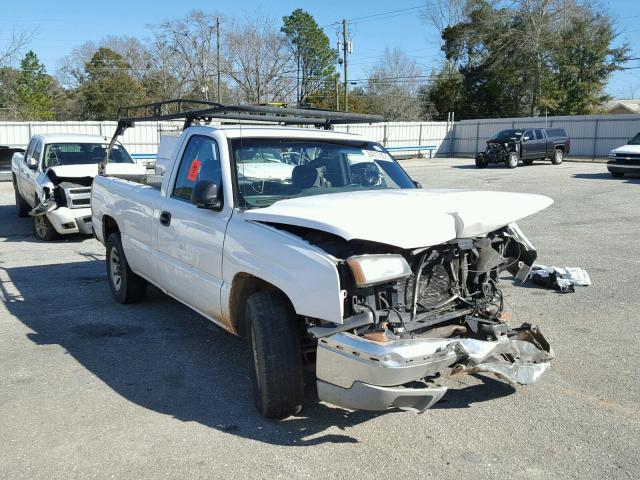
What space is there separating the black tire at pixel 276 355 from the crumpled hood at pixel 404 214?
1.87ft

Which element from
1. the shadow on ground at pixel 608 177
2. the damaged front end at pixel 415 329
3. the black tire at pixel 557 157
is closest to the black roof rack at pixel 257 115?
the damaged front end at pixel 415 329

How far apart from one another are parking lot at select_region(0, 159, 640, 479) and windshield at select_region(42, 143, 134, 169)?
530 centimetres

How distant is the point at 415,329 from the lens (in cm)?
382

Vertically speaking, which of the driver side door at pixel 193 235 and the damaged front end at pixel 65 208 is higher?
the driver side door at pixel 193 235

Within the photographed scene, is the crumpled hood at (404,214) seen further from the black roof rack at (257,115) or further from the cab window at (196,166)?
the black roof rack at (257,115)

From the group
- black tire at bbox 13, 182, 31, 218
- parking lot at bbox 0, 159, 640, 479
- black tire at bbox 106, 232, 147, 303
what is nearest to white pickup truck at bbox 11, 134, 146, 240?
black tire at bbox 13, 182, 31, 218

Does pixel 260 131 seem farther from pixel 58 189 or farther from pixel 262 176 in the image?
pixel 58 189

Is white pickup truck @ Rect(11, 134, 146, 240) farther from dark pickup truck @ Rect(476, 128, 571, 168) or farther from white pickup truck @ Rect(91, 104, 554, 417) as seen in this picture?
dark pickup truck @ Rect(476, 128, 571, 168)

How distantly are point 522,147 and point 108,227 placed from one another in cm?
2490

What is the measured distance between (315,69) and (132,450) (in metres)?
53.7

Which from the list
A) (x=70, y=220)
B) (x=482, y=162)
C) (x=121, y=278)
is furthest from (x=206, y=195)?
(x=482, y=162)

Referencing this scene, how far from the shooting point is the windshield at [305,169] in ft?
15.3

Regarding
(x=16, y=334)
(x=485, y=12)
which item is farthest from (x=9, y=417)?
(x=485, y=12)

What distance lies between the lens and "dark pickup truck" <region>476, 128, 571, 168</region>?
28.4m
